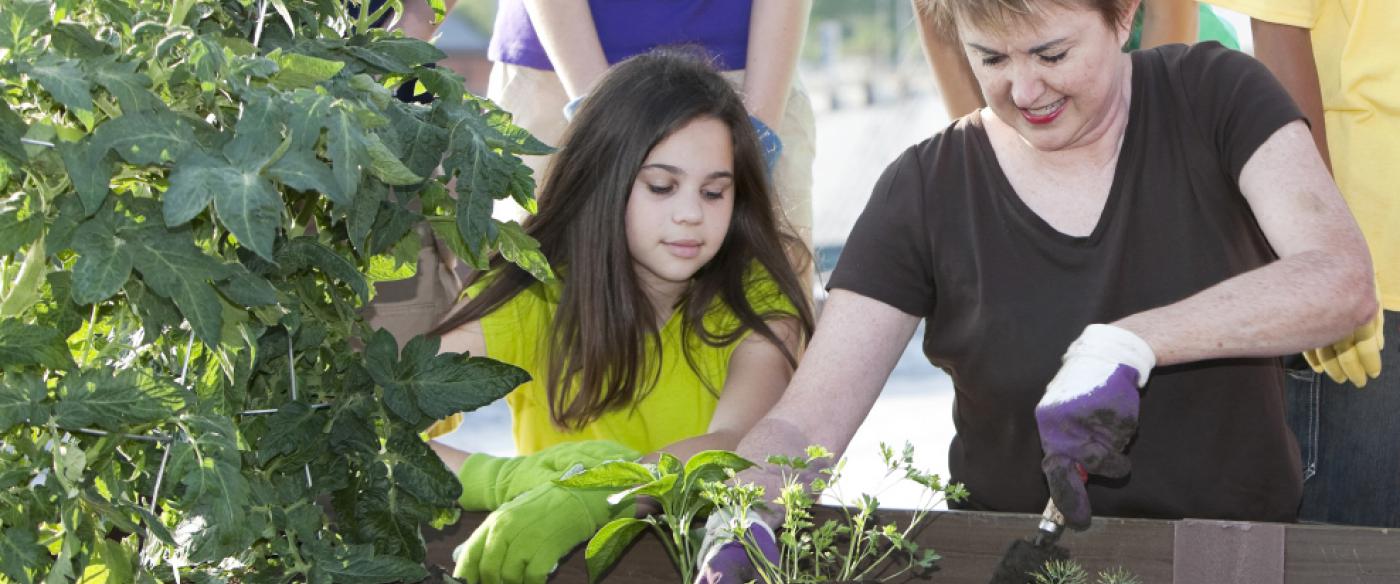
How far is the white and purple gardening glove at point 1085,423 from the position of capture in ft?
4.29

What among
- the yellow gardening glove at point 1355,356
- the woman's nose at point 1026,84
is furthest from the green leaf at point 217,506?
the yellow gardening glove at point 1355,356

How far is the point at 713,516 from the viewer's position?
1.34 metres

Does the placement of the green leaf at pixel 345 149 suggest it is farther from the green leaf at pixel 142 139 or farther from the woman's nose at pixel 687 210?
the woman's nose at pixel 687 210

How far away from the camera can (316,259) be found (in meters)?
1.17

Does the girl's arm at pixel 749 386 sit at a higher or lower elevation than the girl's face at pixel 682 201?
lower

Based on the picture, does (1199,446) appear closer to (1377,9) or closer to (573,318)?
(1377,9)

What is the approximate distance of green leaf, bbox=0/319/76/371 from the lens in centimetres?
101

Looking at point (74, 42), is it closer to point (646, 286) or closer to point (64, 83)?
point (64, 83)

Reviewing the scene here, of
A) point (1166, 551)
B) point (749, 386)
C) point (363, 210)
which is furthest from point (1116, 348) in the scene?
point (749, 386)

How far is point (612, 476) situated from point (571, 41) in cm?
122

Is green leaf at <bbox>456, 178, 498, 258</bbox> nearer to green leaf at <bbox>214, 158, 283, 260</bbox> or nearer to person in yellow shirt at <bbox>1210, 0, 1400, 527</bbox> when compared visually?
green leaf at <bbox>214, 158, 283, 260</bbox>

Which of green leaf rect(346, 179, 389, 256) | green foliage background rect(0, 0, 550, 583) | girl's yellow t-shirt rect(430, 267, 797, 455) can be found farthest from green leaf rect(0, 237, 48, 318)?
girl's yellow t-shirt rect(430, 267, 797, 455)

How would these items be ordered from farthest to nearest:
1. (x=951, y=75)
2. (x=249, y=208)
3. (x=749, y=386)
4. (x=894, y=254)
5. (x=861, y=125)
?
(x=861, y=125) → (x=951, y=75) → (x=749, y=386) → (x=894, y=254) → (x=249, y=208)

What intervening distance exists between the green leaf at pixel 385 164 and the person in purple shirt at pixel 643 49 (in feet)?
4.11
